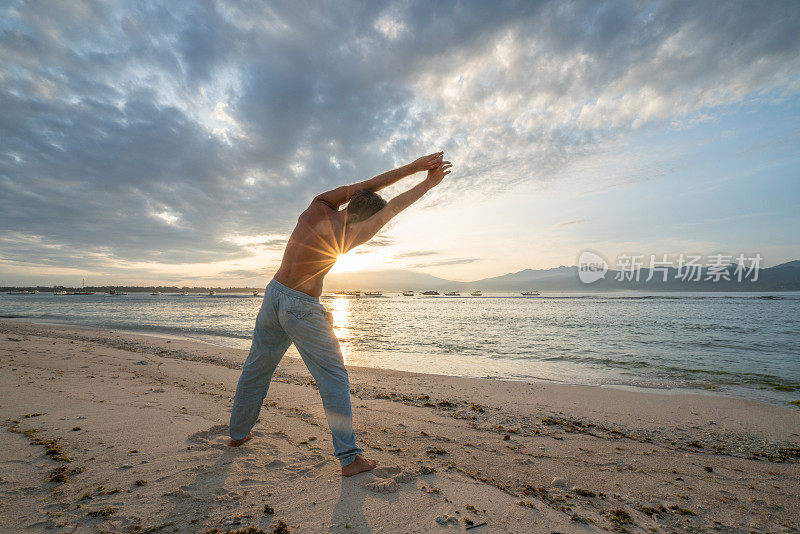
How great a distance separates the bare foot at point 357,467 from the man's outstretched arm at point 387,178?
7.39 ft

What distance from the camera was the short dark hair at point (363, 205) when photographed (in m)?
3.02

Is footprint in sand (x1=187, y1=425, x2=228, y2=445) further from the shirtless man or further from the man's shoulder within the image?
the man's shoulder

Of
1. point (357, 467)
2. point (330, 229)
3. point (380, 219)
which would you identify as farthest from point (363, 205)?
point (357, 467)

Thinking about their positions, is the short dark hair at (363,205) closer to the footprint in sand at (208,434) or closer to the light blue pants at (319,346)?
the light blue pants at (319,346)

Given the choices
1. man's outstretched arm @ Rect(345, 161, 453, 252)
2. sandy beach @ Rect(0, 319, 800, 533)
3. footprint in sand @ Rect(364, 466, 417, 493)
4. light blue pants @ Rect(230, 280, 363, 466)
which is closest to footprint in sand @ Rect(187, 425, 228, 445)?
sandy beach @ Rect(0, 319, 800, 533)

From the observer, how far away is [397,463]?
3.25 metres

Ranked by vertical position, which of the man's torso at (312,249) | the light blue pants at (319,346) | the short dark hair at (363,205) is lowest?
the light blue pants at (319,346)

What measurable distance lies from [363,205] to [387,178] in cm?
39

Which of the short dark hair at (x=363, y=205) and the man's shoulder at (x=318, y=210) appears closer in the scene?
the short dark hair at (x=363, y=205)

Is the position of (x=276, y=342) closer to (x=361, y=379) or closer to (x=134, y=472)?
(x=134, y=472)

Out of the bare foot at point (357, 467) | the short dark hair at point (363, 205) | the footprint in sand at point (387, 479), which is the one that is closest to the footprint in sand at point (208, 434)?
the bare foot at point (357, 467)

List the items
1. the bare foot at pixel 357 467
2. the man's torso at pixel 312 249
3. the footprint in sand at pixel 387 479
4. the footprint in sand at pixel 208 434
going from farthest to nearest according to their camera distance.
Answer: the footprint in sand at pixel 208 434 → the man's torso at pixel 312 249 → the bare foot at pixel 357 467 → the footprint in sand at pixel 387 479

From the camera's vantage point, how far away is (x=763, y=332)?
16.5 meters

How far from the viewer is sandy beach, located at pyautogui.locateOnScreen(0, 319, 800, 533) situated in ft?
7.74
